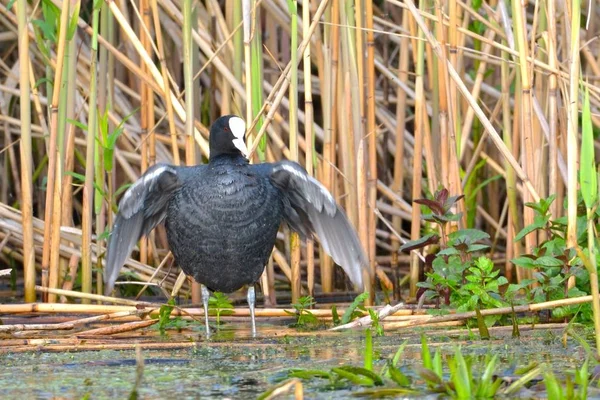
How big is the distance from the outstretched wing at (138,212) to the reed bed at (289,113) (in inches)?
8.5

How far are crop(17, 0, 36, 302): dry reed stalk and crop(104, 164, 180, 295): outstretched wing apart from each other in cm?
52

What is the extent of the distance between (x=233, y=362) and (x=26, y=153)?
1659 mm

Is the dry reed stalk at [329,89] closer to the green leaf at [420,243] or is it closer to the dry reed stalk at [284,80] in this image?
the dry reed stalk at [284,80]

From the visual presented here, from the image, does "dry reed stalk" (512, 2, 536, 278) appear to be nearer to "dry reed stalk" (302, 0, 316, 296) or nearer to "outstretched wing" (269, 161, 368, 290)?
"outstretched wing" (269, 161, 368, 290)

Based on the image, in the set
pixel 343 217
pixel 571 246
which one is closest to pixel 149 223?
pixel 343 217

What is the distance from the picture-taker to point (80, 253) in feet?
16.8

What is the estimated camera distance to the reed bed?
4.41 metres

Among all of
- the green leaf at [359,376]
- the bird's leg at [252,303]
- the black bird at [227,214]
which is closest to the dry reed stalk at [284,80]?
the black bird at [227,214]

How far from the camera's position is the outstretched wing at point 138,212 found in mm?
4137

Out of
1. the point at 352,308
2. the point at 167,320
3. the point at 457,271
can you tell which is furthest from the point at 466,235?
the point at 167,320

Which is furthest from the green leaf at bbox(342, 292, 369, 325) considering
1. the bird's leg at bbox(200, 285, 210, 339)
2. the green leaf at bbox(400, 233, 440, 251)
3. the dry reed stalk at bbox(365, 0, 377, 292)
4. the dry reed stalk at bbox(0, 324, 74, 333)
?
the dry reed stalk at bbox(0, 324, 74, 333)

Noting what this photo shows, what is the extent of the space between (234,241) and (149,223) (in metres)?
0.51

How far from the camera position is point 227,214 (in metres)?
4.28

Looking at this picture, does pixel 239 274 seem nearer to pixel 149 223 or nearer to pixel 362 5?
pixel 149 223
